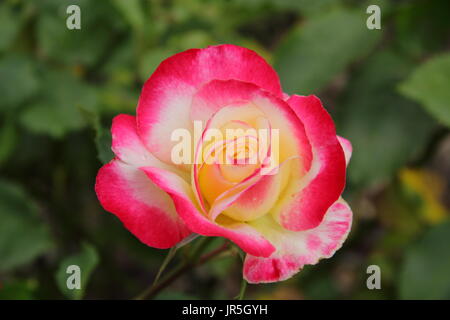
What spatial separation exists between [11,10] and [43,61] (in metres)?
0.12

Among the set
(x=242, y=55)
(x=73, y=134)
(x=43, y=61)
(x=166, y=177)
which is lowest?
(x=166, y=177)

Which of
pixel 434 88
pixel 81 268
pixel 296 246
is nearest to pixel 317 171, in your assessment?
pixel 296 246

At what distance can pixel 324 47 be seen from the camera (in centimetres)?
100

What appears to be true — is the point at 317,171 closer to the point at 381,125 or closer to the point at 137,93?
the point at 381,125

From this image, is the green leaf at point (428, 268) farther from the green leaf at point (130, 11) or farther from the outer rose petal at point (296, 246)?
the green leaf at point (130, 11)

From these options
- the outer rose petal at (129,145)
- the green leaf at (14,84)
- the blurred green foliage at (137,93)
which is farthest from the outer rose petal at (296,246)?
the green leaf at (14,84)

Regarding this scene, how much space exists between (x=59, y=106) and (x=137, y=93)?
7.7 inches

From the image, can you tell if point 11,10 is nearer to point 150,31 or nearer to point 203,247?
point 150,31

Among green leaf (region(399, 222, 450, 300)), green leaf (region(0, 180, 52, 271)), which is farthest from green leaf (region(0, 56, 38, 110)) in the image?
green leaf (region(399, 222, 450, 300))
